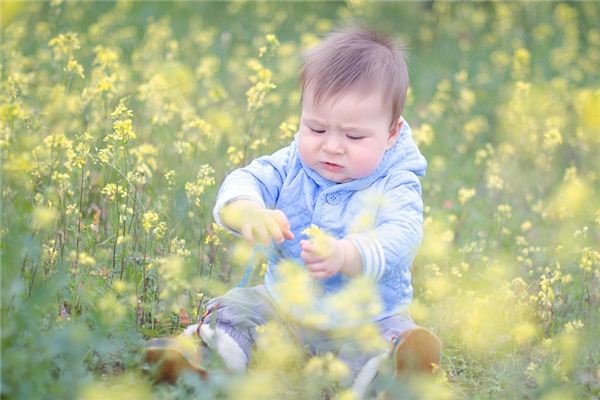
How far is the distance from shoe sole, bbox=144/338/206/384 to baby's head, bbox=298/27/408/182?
781mm

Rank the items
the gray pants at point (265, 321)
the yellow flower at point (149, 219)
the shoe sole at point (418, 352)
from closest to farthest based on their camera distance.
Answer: the shoe sole at point (418, 352), the gray pants at point (265, 321), the yellow flower at point (149, 219)

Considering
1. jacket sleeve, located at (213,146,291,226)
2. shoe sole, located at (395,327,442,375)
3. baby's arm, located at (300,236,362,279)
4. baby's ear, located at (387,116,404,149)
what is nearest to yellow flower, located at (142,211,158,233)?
jacket sleeve, located at (213,146,291,226)

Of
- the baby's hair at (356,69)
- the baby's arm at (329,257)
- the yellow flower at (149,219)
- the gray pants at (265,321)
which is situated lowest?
the gray pants at (265,321)

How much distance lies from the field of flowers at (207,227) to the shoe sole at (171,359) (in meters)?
0.05

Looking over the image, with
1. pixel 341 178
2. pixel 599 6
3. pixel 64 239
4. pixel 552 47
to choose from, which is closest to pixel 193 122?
pixel 64 239

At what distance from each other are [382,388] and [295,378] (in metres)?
0.32

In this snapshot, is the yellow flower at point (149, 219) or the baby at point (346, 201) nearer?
the baby at point (346, 201)

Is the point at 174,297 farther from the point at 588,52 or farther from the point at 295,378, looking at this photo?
the point at 588,52

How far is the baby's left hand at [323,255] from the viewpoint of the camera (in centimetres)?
270

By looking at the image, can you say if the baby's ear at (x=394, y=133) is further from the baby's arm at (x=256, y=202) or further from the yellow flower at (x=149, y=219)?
the yellow flower at (x=149, y=219)

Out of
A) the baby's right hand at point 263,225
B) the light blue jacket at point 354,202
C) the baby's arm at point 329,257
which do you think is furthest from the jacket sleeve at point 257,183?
the baby's arm at point 329,257

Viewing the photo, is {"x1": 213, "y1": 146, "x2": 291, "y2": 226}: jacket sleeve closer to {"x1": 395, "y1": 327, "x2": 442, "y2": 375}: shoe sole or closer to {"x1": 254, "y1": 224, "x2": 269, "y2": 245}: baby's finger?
{"x1": 254, "y1": 224, "x2": 269, "y2": 245}: baby's finger

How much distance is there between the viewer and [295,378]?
3.01 m

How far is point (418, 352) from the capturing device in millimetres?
2875
